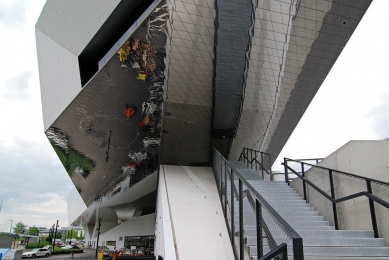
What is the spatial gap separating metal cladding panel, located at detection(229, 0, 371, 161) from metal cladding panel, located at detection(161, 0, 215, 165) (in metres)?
1.11

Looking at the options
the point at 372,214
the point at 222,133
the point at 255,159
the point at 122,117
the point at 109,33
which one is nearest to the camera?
the point at 372,214

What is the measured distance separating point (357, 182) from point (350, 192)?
237mm

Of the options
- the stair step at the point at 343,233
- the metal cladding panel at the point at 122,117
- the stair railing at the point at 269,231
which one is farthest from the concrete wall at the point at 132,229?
the stair step at the point at 343,233

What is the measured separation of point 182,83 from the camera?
788 cm

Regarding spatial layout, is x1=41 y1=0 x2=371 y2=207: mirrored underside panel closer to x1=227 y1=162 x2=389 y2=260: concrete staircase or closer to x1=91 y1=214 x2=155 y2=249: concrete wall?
x1=227 y1=162 x2=389 y2=260: concrete staircase

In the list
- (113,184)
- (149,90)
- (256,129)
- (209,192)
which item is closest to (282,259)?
(209,192)

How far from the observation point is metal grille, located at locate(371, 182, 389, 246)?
12.7 feet

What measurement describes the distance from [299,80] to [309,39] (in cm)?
164

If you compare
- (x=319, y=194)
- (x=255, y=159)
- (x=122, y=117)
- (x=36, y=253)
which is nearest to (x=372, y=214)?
(x=319, y=194)

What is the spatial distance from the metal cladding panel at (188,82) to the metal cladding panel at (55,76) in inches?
107

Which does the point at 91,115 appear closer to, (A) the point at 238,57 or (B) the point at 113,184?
(A) the point at 238,57

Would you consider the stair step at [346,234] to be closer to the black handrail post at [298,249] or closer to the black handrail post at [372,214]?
the black handrail post at [372,214]

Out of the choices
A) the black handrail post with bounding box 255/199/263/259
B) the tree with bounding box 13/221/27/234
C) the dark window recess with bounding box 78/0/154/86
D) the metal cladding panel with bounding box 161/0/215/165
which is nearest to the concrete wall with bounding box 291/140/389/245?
the black handrail post with bounding box 255/199/263/259

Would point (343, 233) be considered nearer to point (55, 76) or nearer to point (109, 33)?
point (109, 33)
